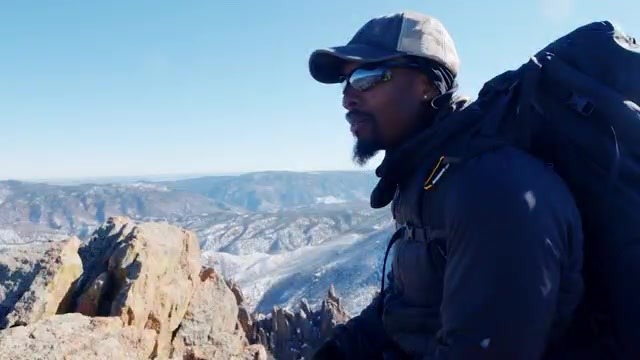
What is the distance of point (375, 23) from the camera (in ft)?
13.4

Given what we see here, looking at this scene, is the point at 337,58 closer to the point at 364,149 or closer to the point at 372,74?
the point at 372,74

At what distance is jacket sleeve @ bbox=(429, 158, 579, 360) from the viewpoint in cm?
266

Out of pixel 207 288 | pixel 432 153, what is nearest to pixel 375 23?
pixel 432 153

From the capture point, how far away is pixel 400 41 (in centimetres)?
393

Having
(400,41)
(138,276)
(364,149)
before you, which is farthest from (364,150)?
(138,276)

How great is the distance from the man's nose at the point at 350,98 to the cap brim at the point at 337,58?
8.4 inches

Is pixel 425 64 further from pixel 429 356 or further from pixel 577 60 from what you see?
pixel 429 356

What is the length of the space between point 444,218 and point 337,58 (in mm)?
1775

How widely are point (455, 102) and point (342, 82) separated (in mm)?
887

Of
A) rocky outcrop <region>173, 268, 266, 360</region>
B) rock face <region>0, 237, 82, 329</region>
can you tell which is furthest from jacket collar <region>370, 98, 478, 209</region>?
rocky outcrop <region>173, 268, 266, 360</region>

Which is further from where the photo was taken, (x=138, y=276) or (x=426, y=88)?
(x=138, y=276)

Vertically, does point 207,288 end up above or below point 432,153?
below

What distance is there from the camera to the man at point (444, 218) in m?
2.69

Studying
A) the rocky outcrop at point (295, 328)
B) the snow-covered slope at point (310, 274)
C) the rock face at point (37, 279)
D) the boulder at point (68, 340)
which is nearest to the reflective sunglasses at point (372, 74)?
the boulder at point (68, 340)
